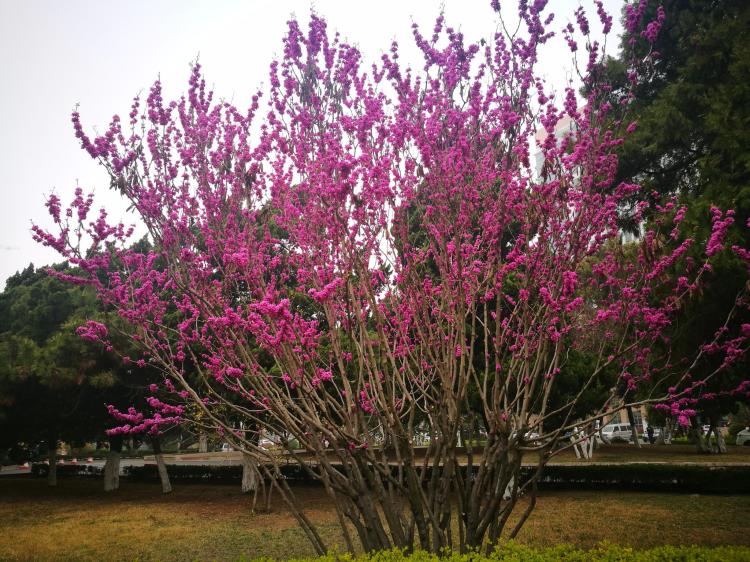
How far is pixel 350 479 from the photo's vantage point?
201 inches

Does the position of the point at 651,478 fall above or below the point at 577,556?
below

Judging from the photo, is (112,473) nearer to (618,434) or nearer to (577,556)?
(577,556)

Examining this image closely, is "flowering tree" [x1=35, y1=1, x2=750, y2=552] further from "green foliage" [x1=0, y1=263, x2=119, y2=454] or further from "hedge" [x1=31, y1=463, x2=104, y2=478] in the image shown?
"hedge" [x1=31, y1=463, x2=104, y2=478]

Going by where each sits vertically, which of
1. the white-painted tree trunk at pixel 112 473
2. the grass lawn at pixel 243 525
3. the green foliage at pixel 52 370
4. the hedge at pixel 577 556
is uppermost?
the green foliage at pixel 52 370

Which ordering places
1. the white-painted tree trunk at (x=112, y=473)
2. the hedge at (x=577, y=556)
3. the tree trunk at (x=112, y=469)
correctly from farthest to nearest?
the white-painted tree trunk at (x=112, y=473) → the tree trunk at (x=112, y=469) → the hedge at (x=577, y=556)

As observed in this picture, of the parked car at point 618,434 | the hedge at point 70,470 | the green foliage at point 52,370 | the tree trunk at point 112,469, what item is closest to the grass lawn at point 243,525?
the green foliage at point 52,370

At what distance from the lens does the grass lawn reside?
9.35 meters

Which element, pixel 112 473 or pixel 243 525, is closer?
pixel 243 525

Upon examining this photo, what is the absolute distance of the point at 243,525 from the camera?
12.0 meters

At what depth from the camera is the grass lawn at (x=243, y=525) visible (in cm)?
935

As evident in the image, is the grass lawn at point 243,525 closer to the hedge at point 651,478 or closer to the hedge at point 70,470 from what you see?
the hedge at point 651,478

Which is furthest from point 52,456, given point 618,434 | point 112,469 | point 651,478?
point 618,434

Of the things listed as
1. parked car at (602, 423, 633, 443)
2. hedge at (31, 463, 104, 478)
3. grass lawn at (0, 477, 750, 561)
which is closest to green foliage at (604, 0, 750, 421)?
grass lawn at (0, 477, 750, 561)

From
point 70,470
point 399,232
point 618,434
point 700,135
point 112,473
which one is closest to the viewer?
point 399,232
